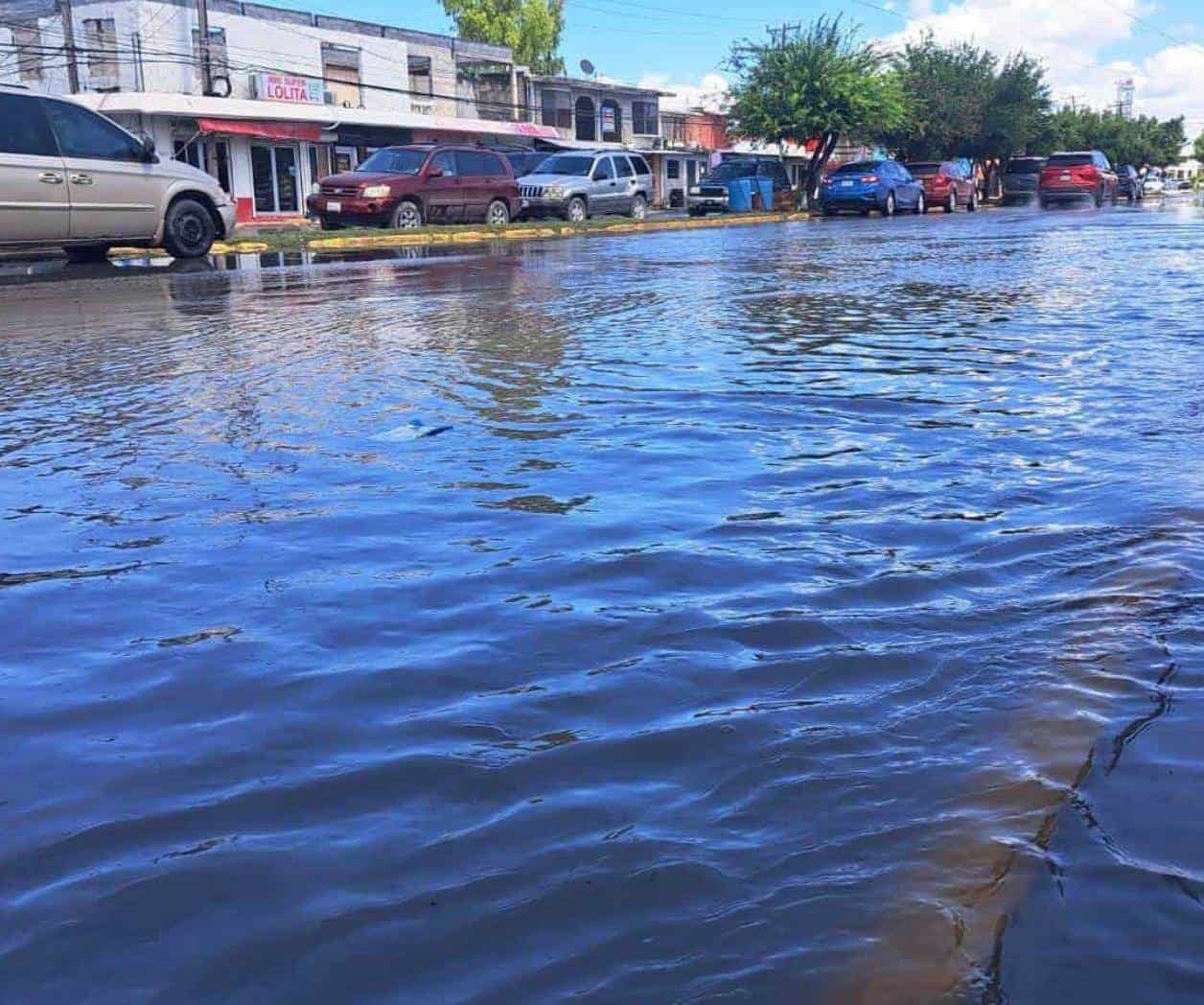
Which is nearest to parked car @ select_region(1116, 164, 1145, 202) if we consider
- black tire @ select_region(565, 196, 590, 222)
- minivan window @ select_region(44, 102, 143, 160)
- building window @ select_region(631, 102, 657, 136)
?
building window @ select_region(631, 102, 657, 136)

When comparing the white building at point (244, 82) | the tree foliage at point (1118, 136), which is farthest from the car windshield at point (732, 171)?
the tree foliage at point (1118, 136)

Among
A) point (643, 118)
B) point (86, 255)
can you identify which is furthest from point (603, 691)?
point (643, 118)

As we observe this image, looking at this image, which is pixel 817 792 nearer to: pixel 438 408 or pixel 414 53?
pixel 438 408

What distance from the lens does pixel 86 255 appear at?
16.7 metres

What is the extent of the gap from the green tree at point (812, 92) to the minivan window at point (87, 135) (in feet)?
108

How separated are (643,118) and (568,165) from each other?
113 ft

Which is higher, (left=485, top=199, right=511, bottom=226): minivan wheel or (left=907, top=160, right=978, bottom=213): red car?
(left=907, top=160, right=978, bottom=213): red car

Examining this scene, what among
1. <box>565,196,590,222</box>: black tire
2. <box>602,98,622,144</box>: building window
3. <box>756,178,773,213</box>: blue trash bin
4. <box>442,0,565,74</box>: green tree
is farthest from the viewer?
<box>442,0,565,74</box>: green tree

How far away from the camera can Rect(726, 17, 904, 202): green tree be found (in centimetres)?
4506

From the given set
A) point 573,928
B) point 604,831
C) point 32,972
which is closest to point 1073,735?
point 604,831

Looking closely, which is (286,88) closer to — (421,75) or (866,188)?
(421,75)

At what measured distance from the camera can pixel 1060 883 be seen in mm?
2172

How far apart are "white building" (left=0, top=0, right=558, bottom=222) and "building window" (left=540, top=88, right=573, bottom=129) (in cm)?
932

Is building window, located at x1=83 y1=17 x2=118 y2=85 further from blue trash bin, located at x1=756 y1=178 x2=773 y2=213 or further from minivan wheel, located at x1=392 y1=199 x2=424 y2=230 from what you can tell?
blue trash bin, located at x1=756 y1=178 x2=773 y2=213
